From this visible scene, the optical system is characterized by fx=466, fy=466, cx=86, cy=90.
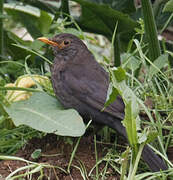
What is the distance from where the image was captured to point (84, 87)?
12.0ft

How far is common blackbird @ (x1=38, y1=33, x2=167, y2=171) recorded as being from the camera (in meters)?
3.44

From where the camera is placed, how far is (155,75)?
4.05m

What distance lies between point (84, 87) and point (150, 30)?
103 cm

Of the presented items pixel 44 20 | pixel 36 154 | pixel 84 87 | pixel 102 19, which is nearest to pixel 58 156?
pixel 36 154

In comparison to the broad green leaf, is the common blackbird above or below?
below

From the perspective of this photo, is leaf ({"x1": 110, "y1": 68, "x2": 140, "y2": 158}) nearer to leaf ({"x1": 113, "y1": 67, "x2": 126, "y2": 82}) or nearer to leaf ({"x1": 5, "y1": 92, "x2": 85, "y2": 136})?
leaf ({"x1": 113, "y1": 67, "x2": 126, "y2": 82})

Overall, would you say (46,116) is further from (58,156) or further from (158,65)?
(158,65)

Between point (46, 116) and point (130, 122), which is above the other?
point (130, 122)

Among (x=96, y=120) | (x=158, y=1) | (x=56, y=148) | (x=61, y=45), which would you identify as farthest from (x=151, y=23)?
(x=56, y=148)

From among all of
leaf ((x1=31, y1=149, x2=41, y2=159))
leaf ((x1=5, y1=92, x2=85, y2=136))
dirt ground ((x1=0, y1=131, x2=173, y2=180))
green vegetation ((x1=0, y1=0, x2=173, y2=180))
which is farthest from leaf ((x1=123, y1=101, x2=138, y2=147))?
leaf ((x1=31, y1=149, x2=41, y2=159))

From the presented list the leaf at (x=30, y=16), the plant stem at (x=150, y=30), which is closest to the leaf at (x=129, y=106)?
the plant stem at (x=150, y=30)

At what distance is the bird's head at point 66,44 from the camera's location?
13.5 ft

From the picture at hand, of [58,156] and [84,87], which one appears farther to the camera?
[84,87]

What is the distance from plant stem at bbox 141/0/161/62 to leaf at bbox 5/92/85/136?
Answer: 1.22m
